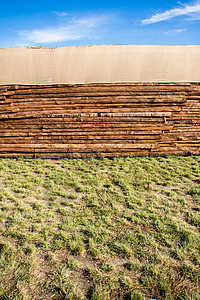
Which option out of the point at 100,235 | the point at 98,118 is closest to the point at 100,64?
the point at 98,118

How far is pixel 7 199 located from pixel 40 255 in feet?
Answer: 7.82

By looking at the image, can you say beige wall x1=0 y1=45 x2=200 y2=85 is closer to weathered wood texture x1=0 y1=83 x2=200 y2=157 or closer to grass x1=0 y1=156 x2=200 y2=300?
weathered wood texture x1=0 y1=83 x2=200 y2=157

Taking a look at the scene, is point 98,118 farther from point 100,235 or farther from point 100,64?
point 100,235

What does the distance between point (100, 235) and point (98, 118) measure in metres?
5.57

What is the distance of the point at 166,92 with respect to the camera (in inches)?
336

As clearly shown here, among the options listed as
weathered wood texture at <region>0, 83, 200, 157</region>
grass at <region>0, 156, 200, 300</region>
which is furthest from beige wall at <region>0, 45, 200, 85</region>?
grass at <region>0, 156, 200, 300</region>

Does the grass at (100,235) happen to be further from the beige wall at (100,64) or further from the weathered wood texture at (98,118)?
the beige wall at (100,64)

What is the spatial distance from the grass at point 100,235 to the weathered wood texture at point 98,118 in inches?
79.0

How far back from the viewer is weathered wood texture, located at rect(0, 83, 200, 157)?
8.52 m

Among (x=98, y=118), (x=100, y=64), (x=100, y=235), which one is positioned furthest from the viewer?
(x=98, y=118)

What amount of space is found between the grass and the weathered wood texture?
201 cm

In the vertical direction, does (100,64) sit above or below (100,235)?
above

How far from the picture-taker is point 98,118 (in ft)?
28.1

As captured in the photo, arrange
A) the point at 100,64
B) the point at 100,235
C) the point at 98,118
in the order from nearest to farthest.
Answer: the point at 100,235 → the point at 100,64 → the point at 98,118
